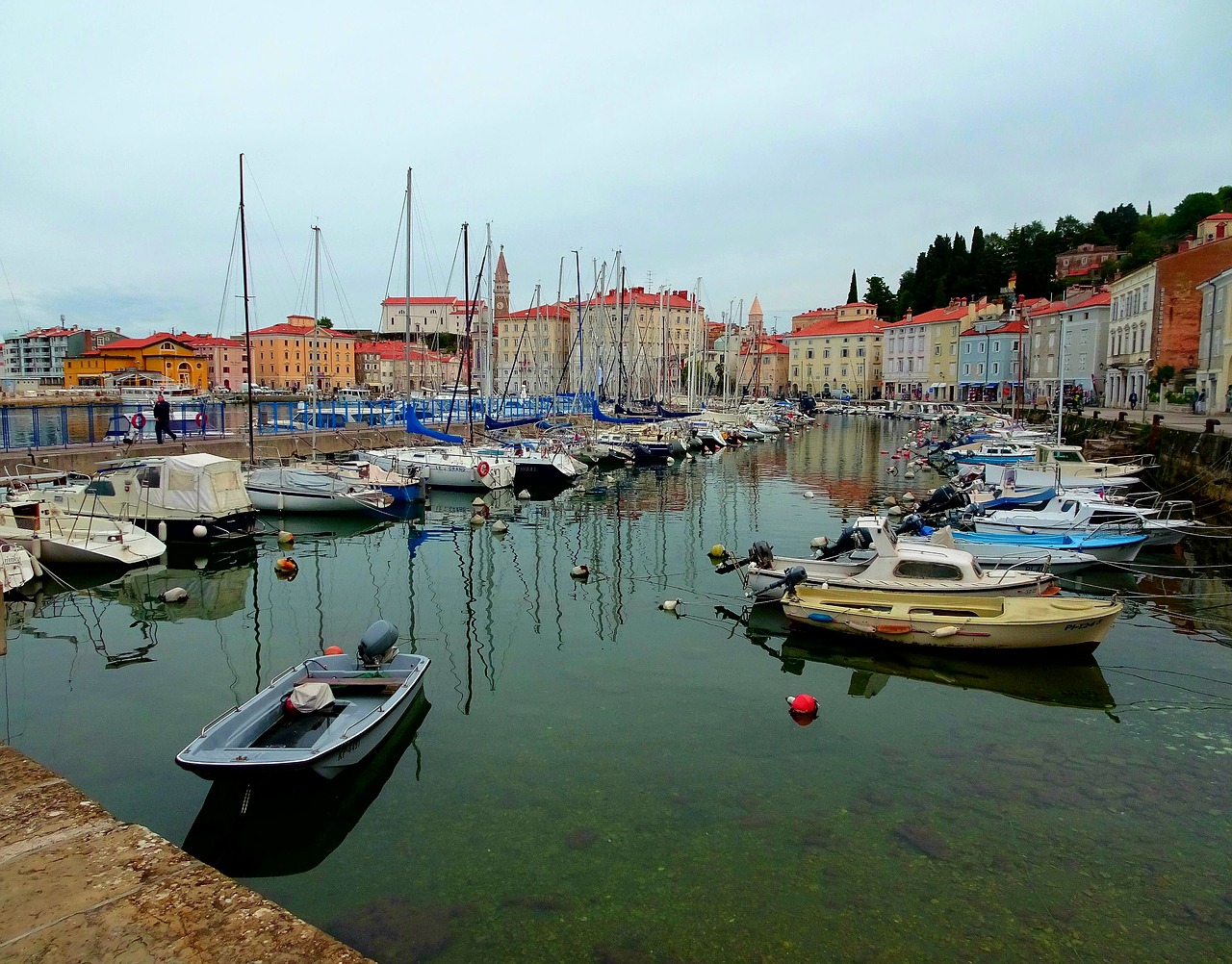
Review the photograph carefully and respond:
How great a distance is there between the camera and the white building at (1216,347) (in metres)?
43.4

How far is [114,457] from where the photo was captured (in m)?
30.7

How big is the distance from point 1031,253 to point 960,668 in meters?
121

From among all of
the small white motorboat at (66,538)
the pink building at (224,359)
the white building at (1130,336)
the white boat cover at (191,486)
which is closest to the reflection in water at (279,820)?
the small white motorboat at (66,538)

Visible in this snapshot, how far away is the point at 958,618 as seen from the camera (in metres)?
15.5

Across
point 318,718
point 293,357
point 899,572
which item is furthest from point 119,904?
point 293,357

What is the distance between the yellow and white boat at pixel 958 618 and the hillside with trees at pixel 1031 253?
10065 centimetres

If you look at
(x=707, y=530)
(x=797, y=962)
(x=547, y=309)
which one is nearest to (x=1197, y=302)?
(x=707, y=530)

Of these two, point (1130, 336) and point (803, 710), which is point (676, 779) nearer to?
point (803, 710)

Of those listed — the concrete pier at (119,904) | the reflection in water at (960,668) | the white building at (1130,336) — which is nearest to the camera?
the concrete pier at (119,904)

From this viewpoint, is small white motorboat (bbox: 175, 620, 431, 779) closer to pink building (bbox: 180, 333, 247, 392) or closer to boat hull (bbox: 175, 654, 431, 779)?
boat hull (bbox: 175, 654, 431, 779)

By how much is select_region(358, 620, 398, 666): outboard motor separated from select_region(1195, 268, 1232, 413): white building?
156 feet

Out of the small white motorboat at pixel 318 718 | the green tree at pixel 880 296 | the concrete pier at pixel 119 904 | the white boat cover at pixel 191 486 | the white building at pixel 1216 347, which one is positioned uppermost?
the green tree at pixel 880 296

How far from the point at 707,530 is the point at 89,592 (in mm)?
18421

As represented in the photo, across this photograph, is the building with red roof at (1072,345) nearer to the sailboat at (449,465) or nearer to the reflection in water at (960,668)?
the sailboat at (449,465)
